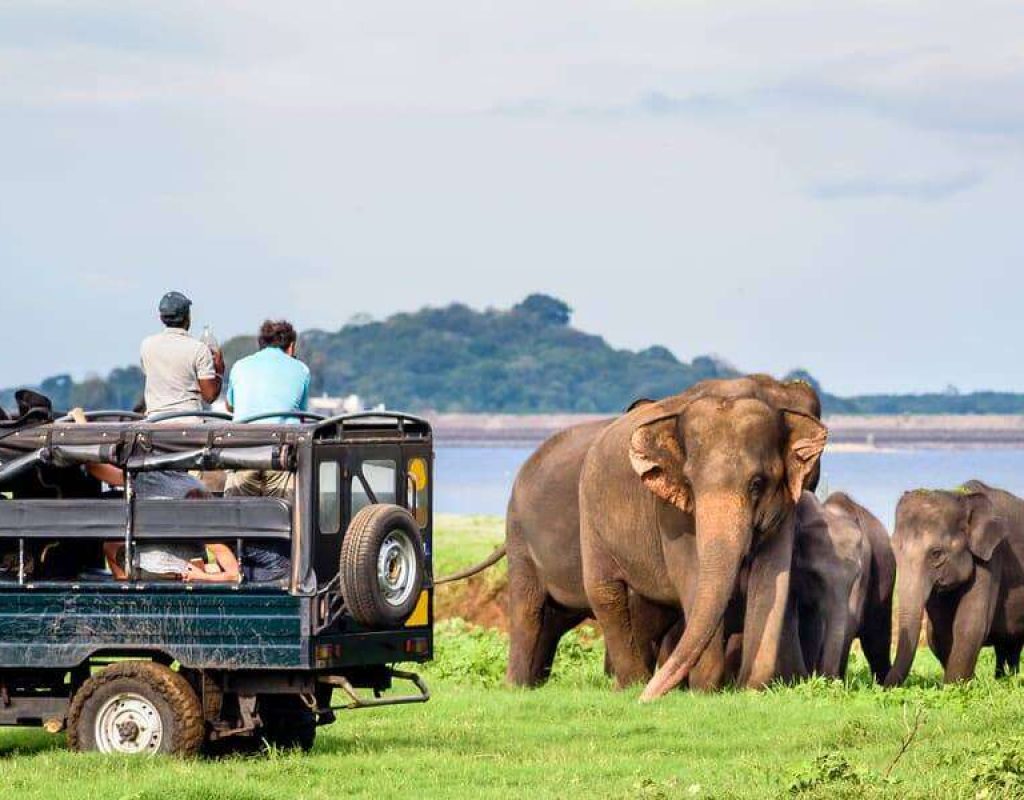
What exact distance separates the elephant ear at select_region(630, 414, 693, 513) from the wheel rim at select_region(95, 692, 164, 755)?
569 cm

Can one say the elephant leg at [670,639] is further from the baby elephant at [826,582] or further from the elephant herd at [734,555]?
the baby elephant at [826,582]

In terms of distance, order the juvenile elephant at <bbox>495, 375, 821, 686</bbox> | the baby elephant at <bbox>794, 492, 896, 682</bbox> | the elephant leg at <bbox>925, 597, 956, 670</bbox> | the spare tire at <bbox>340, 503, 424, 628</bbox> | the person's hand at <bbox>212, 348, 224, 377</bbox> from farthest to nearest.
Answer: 1. the elephant leg at <bbox>925, 597, 956, 670</bbox>
2. the juvenile elephant at <bbox>495, 375, 821, 686</bbox>
3. the baby elephant at <bbox>794, 492, 896, 682</bbox>
4. the person's hand at <bbox>212, 348, 224, 377</bbox>
5. the spare tire at <bbox>340, 503, 424, 628</bbox>

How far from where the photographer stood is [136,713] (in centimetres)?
1530

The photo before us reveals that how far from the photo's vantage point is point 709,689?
19.7 m

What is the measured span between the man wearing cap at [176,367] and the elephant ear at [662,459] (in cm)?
399

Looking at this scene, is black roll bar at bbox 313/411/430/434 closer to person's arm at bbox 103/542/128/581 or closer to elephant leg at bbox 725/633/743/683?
person's arm at bbox 103/542/128/581

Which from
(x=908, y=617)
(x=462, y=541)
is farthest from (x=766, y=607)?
(x=462, y=541)

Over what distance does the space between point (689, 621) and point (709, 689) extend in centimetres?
73

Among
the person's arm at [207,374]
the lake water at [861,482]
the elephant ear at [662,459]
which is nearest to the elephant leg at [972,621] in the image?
the elephant ear at [662,459]

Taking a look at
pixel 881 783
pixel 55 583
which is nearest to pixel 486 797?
pixel 881 783

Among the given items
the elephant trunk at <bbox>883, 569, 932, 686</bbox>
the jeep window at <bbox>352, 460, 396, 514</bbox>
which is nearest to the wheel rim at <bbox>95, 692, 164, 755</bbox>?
the jeep window at <bbox>352, 460, 396, 514</bbox>

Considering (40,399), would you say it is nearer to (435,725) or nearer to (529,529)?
(435,725)

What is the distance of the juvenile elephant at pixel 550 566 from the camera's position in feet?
71.3

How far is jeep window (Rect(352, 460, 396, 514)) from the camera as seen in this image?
15.6m
